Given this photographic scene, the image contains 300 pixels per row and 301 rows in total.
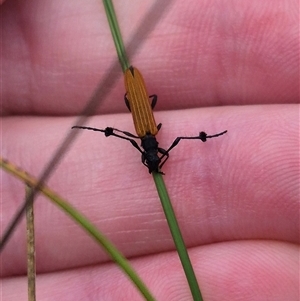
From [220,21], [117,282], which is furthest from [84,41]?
[117,282]

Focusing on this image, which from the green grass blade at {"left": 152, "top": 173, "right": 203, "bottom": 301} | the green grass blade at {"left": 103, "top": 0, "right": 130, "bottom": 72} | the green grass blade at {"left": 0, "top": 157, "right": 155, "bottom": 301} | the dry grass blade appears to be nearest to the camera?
the green grass blade at {"left": 0, "top": 157, "right": 155, "bottom": 301}

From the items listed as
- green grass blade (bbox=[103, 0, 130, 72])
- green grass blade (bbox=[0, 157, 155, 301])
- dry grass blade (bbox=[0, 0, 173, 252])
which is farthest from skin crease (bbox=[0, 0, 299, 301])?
green grass blade (bbox=[0, 157, 155, 301])

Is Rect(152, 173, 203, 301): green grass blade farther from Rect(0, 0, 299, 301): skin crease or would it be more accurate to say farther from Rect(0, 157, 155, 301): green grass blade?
Rect(0, 0, 299, 301): skin crease

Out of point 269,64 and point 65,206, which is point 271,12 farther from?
point 65,206

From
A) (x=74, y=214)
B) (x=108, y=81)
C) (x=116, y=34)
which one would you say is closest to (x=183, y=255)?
(x=74, y=214)

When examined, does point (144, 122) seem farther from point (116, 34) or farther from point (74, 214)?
point (74, 214)

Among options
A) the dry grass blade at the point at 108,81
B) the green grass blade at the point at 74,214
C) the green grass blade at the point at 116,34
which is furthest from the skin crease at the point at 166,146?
the green grass blade at the point at 74,214
